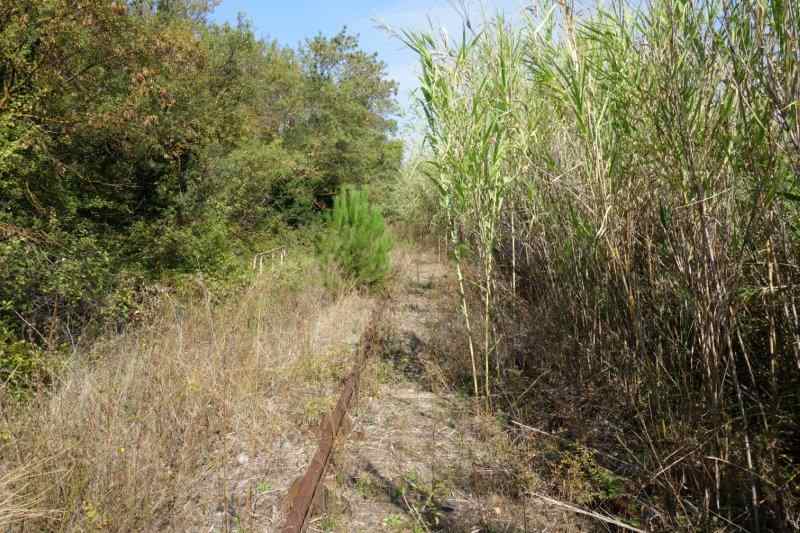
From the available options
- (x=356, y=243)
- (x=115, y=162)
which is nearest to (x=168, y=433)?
(x=356, y=243)

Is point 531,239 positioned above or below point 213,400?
above

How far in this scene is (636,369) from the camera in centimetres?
396

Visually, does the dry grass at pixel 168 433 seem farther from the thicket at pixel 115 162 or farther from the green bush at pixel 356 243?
the green bush at pixel 356 243

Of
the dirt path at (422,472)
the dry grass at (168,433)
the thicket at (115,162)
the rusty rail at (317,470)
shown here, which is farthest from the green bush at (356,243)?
the rusty rail at (317,470)

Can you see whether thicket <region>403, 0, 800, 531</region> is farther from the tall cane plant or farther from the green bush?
the green bush

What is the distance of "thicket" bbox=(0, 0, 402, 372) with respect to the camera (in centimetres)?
684

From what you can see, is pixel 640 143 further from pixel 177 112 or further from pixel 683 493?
pixel 177 112

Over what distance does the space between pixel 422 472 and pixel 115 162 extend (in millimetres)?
10116

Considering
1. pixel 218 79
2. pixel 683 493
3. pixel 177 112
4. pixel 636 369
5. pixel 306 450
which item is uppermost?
pixel 218 79

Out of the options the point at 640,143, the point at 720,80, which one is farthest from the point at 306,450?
the point at 720,80

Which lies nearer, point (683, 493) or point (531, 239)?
point (683, 493)

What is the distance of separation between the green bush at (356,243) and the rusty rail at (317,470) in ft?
16.5

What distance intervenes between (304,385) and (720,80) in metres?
4.61

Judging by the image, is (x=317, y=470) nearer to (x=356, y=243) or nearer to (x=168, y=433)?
(x=168, y=433)
